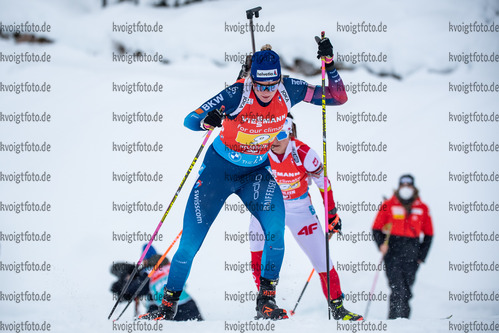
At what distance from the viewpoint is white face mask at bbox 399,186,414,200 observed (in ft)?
26.4

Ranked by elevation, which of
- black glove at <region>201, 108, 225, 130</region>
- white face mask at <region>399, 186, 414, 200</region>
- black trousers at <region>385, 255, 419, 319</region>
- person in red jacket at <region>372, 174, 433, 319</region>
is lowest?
black trousers at <region>385, 255, 419, 319</region>

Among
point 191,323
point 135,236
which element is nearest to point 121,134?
point 135,236

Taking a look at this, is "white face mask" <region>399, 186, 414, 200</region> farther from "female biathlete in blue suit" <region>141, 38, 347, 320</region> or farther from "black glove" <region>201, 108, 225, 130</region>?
"black glove" <region>201, 108, 225, 130</region>

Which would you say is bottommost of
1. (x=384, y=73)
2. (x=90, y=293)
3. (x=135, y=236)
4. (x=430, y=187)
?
(x=90, y=293)

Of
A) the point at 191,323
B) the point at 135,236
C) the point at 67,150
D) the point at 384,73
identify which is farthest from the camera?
the point at 384,73

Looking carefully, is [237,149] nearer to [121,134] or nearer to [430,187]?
[430,187]

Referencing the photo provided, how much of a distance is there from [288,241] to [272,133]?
6894 millimetres

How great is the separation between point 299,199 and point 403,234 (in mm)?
2830

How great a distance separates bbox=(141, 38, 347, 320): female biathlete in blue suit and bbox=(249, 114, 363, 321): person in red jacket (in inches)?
32.3

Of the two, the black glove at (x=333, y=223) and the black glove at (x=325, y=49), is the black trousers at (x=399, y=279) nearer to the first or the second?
the black glove at (x=333, y=223)

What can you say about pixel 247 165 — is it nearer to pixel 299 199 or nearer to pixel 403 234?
pixel 299 199

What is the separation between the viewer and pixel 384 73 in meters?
18.5

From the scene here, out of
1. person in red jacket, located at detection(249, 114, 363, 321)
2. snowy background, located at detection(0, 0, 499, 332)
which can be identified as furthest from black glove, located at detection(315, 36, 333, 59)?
snowy background, located at detection(0, 0, 499, 332)

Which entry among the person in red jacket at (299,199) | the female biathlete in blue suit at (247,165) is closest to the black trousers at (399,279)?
the person in red jacket at (299,199)
